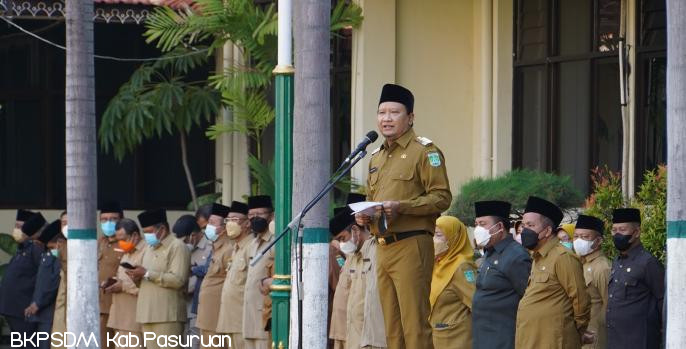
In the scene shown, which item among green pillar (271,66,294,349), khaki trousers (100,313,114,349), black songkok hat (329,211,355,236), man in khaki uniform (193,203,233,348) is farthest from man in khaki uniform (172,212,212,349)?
green pillar (271,66,294,349)

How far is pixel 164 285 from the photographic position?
15625 mm

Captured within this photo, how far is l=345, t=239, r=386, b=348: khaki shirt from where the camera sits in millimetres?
12266

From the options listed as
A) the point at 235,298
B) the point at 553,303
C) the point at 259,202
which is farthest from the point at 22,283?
the point at 553,303

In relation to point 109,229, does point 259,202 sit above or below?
above

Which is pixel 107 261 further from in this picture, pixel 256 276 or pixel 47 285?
pixel 256 276

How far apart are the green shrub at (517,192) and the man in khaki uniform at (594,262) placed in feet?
6.31

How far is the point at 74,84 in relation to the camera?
13.9 metres

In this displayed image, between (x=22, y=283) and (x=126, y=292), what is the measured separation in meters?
2.43

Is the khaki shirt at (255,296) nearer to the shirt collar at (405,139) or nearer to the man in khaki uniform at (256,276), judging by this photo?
the man in khaki uniform at (256,276)

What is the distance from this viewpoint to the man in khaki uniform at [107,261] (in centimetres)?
1658

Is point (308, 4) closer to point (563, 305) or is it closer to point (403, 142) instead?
point (403, 142)

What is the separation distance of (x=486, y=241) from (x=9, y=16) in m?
9.26

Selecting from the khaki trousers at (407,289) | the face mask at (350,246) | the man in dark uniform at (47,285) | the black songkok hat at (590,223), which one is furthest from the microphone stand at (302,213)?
the man in dark uniform at (47,285)

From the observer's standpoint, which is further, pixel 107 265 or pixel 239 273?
pixel 107 265
